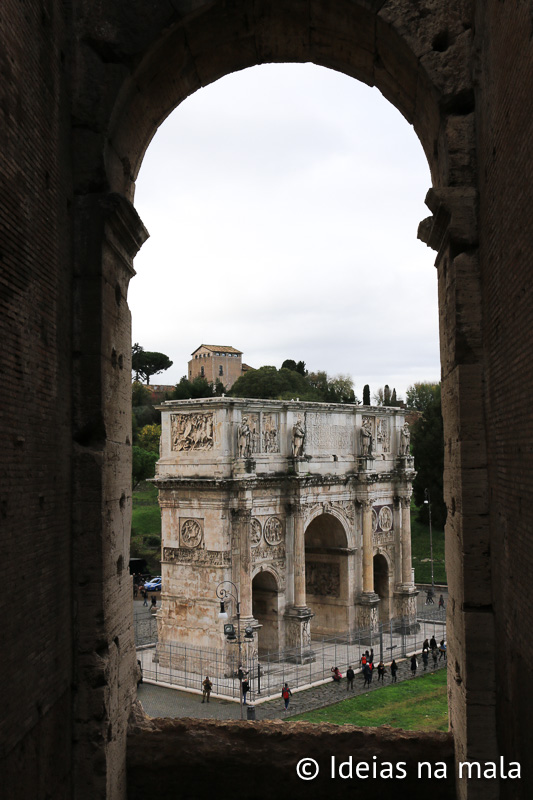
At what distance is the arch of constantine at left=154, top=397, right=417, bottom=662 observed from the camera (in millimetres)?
24562

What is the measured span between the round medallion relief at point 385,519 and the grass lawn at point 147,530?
13.5 meters

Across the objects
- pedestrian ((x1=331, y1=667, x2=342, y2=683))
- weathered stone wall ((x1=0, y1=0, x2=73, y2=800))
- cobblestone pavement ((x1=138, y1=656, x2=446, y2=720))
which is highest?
weathered stone wall ((x1=0, y1=0, x2=73, y2=800))

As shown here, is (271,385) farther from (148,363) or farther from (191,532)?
(191,532)

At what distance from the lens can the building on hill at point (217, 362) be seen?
81.1 metres

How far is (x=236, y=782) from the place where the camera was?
5805 millimetres

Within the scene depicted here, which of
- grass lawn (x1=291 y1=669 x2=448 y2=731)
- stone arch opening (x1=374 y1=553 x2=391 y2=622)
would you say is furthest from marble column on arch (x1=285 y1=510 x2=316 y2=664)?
stone arch opening (x1=374 y1=553 x2=391 y2=622)

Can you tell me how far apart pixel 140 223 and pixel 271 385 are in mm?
53278

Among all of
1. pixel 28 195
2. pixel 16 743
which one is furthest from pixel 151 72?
pixel 16 743

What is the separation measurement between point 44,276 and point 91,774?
11.3 ft

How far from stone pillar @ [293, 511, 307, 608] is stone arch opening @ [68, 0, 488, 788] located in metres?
20.8

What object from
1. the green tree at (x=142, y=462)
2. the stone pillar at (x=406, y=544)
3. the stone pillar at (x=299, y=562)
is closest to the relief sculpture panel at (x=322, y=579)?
the stone pillar at (x=299, y=562)

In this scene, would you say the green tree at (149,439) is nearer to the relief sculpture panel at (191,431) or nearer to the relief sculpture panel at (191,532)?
the relief sculpture panel at (191,431)

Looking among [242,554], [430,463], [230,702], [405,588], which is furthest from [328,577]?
[430,463]

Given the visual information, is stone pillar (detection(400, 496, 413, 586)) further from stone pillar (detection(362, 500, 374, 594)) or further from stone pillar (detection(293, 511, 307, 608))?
stone pillar (detection(293, 511, 307, 608))
